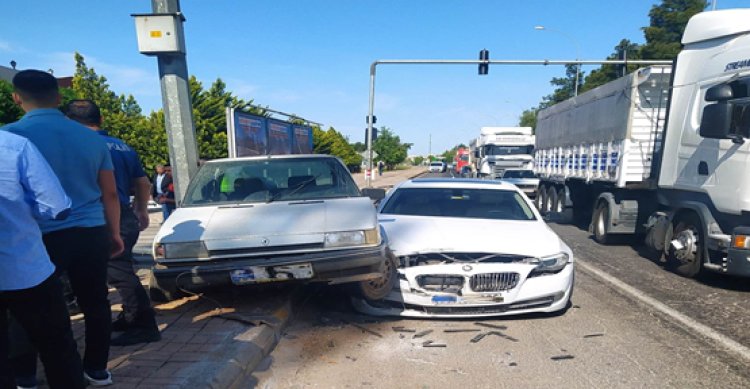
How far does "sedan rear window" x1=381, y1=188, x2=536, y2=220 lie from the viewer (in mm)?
5746

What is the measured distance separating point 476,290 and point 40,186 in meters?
3.40

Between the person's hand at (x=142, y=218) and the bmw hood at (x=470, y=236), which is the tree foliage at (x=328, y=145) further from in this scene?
the person's hand at (x=142, y=218)

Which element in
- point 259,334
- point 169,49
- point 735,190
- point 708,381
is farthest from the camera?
point 735,190

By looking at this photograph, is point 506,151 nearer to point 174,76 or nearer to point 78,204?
point 174,76

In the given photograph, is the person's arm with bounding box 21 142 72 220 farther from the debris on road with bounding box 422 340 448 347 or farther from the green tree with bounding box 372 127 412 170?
the green tree with bounding box 372 127 412 170

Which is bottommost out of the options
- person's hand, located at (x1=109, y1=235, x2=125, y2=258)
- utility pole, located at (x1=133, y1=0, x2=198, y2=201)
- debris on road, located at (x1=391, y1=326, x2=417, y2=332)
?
debris on road, located at (x1=391, y1=326, x2=417, y2=332)

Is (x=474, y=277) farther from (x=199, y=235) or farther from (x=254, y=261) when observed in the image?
(x=199, y=235)

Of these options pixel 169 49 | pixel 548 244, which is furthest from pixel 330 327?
pixel 169 49

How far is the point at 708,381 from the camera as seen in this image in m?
3.43

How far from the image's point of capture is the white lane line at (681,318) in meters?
4.04

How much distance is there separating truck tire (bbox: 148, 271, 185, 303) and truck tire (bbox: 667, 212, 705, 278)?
21.2ft

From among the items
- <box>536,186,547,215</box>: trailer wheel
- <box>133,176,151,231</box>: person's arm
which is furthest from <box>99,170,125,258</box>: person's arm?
<box>536,186,547,215</box>: trailer wheel

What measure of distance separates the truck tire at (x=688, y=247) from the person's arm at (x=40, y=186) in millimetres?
7120

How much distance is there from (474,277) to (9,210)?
3.44m
